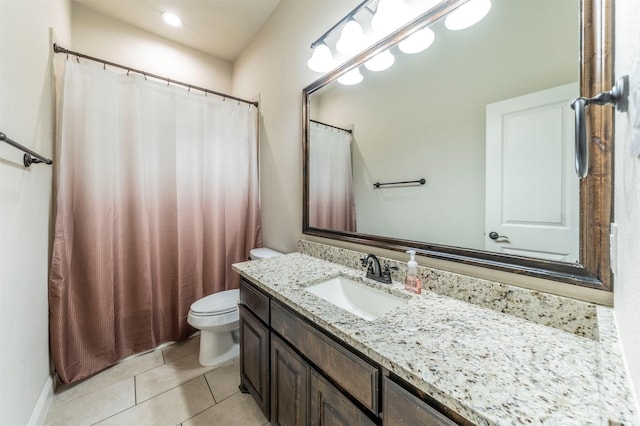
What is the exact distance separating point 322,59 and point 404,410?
5.75 feet

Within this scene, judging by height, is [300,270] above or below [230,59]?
below

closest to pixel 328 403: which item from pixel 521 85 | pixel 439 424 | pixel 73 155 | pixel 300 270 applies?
pixel 439 424

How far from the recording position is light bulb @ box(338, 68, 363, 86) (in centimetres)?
146

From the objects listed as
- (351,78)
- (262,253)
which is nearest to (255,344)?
(262,253)

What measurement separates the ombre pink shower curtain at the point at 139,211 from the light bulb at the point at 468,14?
177cm

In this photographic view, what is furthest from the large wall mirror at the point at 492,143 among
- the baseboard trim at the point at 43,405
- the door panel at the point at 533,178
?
the baseboard trim at the point at 43,405

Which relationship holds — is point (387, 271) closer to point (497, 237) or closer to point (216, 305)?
point (497, 237)

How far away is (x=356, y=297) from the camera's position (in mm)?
1245

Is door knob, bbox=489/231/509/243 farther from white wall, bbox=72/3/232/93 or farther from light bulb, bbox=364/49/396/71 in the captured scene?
white wall, bbox=72/3/232/93

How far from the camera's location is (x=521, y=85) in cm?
90

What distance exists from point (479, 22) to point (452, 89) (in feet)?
0.81

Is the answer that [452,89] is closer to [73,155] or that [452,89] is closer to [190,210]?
[190,210]

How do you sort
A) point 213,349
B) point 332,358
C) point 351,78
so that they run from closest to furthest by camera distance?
point 332,358 < point 351,78 < point 213,349

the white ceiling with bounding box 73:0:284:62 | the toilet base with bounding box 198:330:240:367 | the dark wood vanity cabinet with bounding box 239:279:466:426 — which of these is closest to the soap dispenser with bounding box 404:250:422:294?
the dark wood vanity cabinet with bounding box 239:279:466:426
